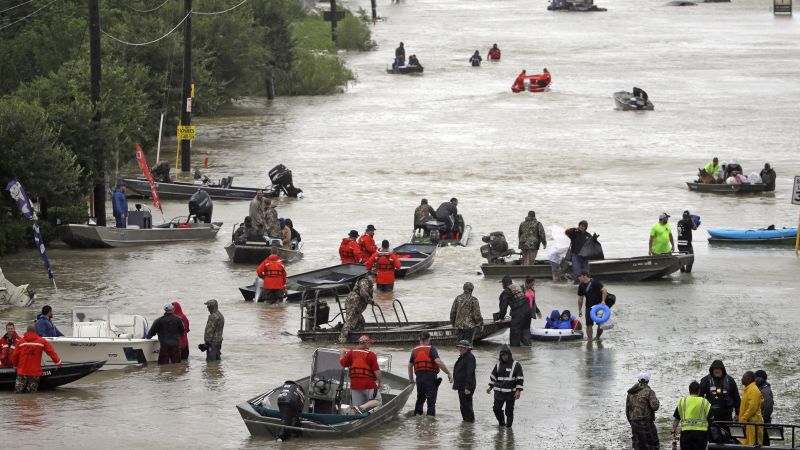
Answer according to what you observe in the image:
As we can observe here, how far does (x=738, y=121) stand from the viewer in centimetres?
6900

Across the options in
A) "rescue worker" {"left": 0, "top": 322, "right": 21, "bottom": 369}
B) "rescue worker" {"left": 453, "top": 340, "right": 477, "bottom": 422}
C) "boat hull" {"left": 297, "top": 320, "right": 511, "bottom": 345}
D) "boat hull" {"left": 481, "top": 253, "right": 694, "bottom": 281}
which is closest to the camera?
"rescue worker" {"left": 453, "top": 340, "right": 477, "bottom": 422}

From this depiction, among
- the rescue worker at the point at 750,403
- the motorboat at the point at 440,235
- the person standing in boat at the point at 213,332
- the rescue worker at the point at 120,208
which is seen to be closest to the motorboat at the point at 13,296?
the person standing in boat at the point at 213,332

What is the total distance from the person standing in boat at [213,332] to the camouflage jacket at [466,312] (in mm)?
3851

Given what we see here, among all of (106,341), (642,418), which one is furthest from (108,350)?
(642,418)

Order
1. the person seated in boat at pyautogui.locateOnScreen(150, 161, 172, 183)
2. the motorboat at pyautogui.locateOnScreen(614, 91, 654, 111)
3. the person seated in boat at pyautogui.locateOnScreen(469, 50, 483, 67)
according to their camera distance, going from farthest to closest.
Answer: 1. the person seated in boat at pyautogui.locateOnScreen(469, 50, 483, 67)
2. the motorboat at pyautogui.locateOnScreen(614, 91, 654, 111)
3. the person seated in boat at pyautogui.locateOnScreen(150, 161, 172, 183)

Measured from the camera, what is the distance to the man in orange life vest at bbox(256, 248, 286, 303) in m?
29.5

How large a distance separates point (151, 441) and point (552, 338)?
9006 mm

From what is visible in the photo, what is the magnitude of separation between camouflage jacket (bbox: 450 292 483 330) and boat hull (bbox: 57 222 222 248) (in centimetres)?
1446

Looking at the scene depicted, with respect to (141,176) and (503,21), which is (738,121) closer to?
(141,176)

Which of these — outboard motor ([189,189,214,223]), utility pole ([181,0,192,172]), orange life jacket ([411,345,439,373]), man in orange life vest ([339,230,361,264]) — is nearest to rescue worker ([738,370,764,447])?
orange life jacket ([411,345,439,373])

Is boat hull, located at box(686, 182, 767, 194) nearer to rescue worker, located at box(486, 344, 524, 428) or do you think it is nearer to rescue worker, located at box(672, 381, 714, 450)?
rescue worker, located at box(486, 344, 524, 428)

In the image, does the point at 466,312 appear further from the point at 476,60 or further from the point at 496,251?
the point at 476,60

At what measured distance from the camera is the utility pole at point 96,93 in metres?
37.4

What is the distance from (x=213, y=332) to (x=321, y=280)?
23.2ft
